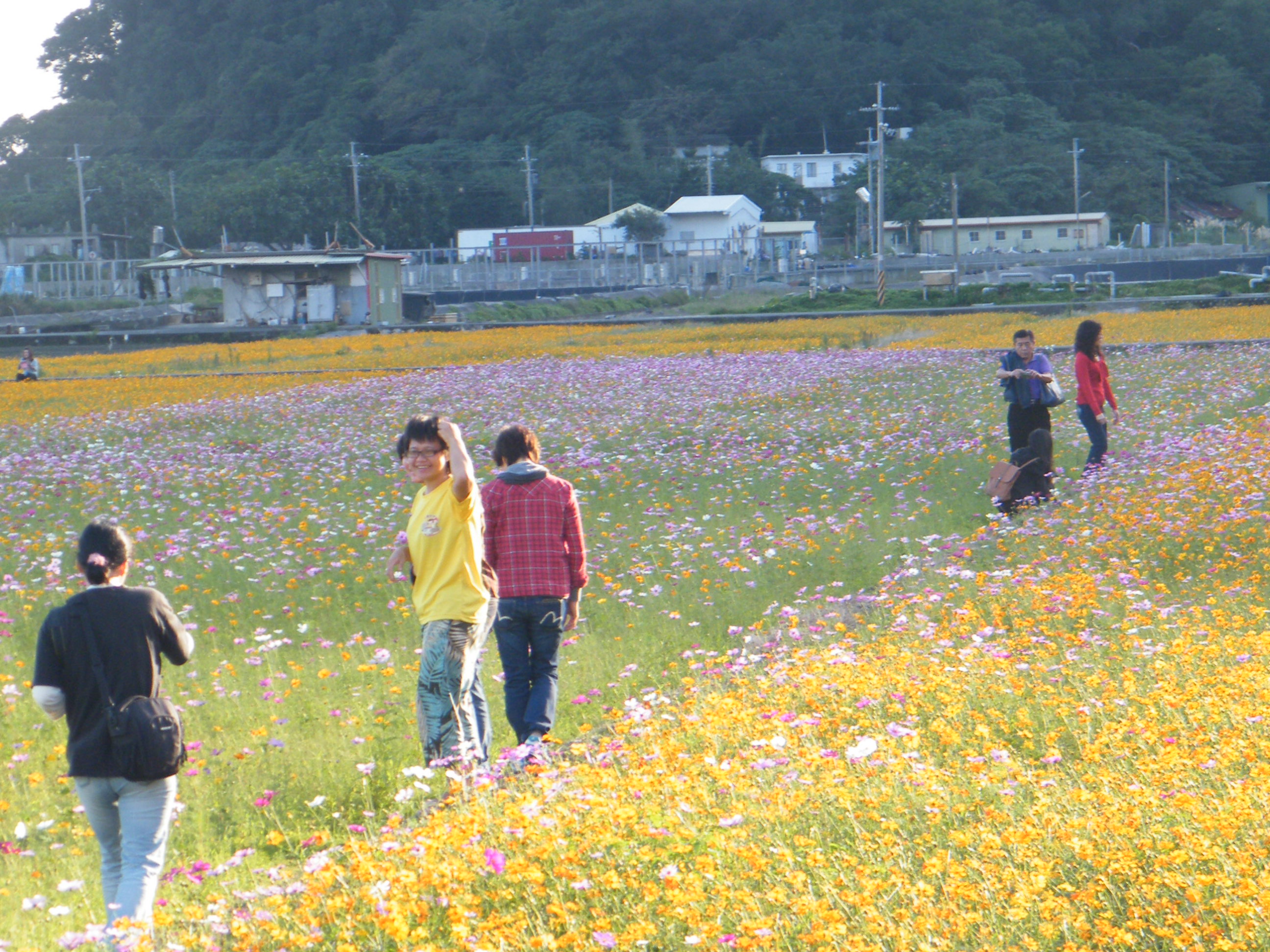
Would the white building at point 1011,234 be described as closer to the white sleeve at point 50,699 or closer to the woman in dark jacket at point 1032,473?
the woman in dark jacket at point 1032,473

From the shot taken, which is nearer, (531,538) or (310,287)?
(531,538)

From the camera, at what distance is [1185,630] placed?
5.73 m

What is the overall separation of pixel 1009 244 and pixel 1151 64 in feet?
90.3

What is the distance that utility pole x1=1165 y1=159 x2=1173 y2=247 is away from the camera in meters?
72.6

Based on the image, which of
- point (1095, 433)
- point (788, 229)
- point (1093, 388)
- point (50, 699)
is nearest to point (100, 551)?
point (50, 699)

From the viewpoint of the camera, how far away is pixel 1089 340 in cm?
→ 1033

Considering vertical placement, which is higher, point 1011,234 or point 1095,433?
point 1011,234

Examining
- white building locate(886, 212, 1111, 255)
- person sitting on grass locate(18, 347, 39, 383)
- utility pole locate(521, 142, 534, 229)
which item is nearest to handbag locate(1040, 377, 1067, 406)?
person sitting on grass locate(18, 347, 39, 383)

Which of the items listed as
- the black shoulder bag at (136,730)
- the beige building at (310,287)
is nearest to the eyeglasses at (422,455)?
the black shoulder bag at (136,730)

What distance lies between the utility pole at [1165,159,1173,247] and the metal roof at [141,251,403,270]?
45.9 metres

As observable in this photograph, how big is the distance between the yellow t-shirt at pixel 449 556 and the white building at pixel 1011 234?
7314cm

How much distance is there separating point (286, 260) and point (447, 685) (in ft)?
128

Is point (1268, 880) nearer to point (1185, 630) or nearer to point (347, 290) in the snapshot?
point (1185, 630)

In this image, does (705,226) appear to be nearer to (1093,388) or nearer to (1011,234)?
(1011,234)
